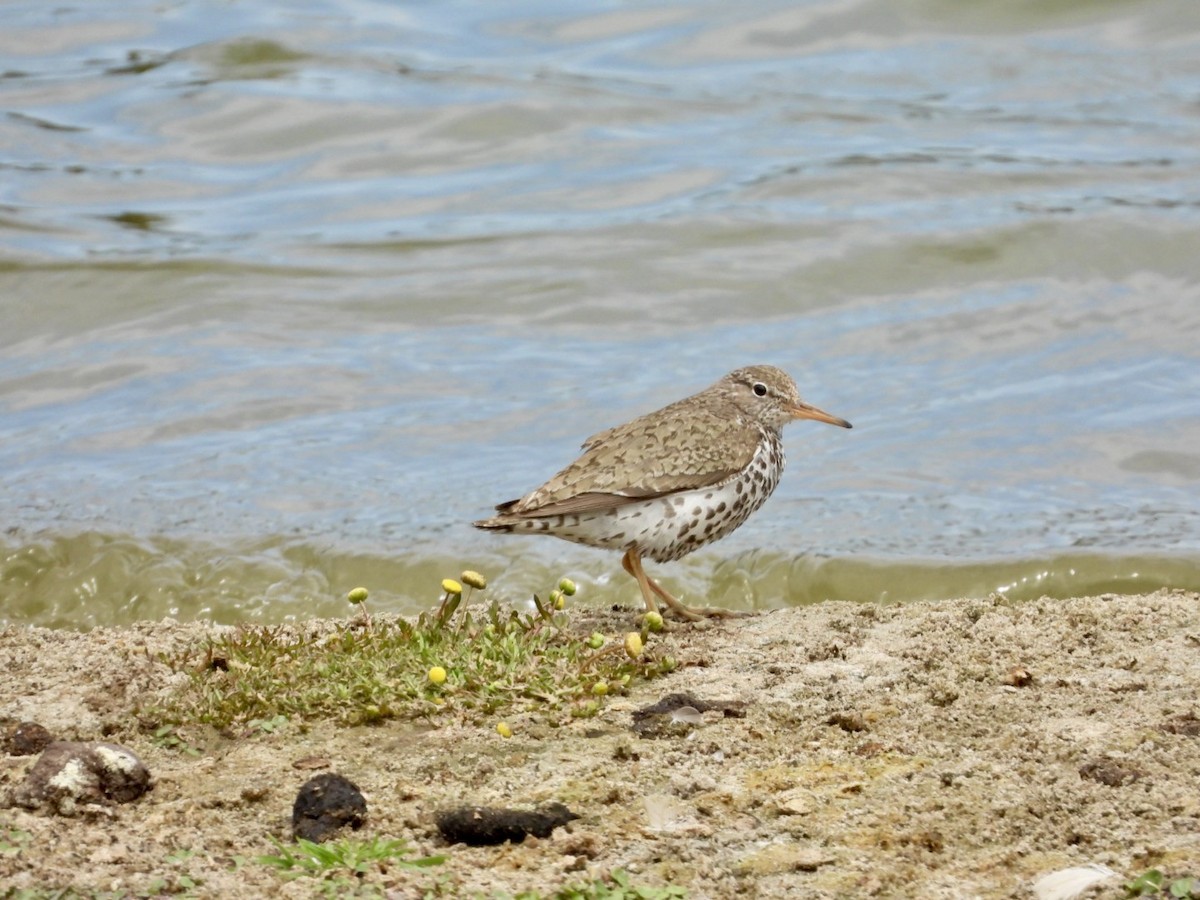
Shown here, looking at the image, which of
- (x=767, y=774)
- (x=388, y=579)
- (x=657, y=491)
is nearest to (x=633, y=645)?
(x=767, y=774)

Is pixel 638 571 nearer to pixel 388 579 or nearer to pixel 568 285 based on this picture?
pixel 388 579

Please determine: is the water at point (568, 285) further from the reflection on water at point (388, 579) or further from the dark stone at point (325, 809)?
the dark stone at point (325, 809)

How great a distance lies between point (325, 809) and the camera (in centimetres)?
463

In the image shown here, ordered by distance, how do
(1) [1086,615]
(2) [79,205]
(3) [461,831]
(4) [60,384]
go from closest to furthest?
(3) [461,831], (1) [1086,615], (4) [60,384], (2) [79,205]

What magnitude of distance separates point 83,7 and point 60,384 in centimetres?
1207

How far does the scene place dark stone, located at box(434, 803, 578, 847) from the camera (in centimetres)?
453

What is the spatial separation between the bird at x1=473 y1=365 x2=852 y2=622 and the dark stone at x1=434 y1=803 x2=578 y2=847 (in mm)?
2377

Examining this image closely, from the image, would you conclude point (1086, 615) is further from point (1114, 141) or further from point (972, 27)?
point (972, 27)

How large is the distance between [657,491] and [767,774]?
7.56ft

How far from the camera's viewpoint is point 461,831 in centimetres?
454

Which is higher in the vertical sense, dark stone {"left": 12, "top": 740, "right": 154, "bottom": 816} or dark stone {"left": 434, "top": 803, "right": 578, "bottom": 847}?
dark stone {"left": 12, "top": 740, "right": 154, "bottom": 816}

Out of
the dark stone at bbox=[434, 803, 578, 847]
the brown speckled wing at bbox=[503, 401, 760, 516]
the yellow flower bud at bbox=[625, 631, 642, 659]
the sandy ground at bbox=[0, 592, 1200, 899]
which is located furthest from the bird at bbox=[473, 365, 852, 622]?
the dark stone at bbox=[434, 803, 578, 847]

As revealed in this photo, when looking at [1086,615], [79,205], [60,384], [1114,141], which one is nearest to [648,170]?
[1114,141]

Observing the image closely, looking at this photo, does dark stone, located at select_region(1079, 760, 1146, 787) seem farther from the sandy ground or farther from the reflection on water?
the reflection on water
